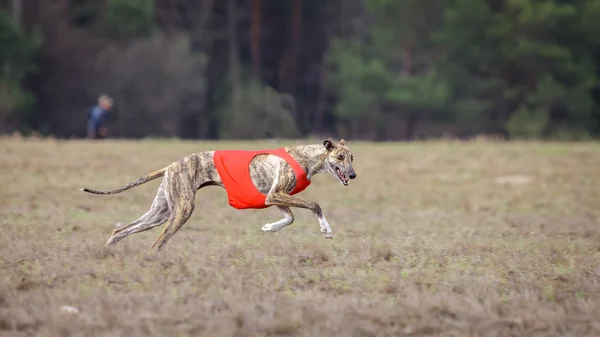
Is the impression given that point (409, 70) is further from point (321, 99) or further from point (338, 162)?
point (338, 162)

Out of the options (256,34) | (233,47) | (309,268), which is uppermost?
(256,34)

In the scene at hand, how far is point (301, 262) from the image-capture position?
10250mm

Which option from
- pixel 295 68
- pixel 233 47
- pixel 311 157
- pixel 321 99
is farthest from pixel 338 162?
pixel 321 99

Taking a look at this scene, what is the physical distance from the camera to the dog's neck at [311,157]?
11320 mm

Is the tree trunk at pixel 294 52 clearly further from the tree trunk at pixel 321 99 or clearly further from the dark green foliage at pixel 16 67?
the dark green foliage at pixel 16 67

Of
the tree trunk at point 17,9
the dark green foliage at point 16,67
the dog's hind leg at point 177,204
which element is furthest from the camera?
the tree trunk at point 17,9

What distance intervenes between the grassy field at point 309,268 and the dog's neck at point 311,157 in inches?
32.8

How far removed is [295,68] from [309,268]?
43.7 metres

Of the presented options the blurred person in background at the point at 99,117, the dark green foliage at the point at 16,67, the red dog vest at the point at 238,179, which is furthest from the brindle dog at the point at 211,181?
the dark green foliage at the point at 16,67

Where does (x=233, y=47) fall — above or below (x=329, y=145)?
below

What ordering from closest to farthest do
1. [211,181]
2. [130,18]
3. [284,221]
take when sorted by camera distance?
[211,181] → [284,221] → [130,18]

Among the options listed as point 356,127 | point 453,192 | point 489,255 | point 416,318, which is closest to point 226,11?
point 356,127

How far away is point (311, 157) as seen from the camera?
11.4 m

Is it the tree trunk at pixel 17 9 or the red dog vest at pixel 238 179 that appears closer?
the red dog vest at pixel 238 179
